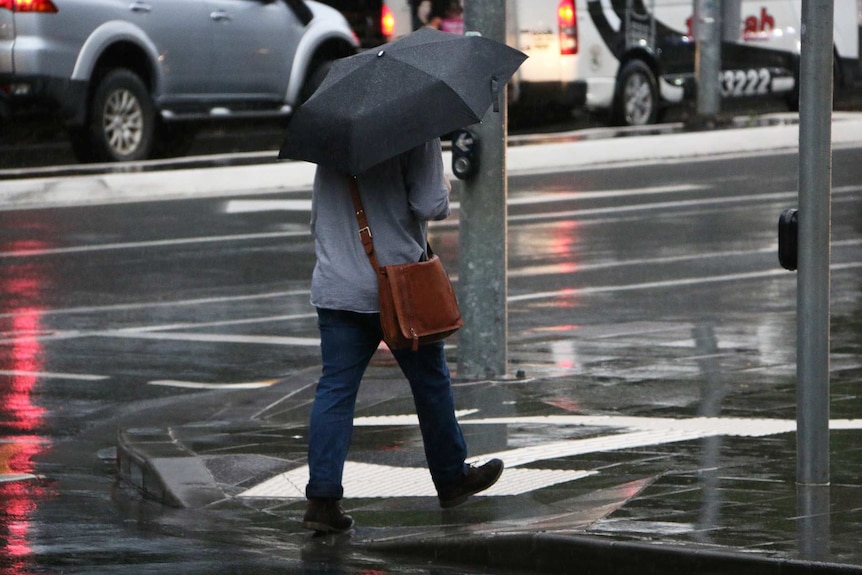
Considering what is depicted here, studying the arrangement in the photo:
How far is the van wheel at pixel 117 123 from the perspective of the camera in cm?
2058

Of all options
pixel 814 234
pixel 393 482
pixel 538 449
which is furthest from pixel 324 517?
pixel 814 234

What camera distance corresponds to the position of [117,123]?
21.0m

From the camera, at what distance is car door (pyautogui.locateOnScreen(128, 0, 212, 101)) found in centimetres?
2102

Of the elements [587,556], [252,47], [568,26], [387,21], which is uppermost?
[387,21]

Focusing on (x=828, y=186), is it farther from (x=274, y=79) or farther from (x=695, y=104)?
(x=695, y=104)

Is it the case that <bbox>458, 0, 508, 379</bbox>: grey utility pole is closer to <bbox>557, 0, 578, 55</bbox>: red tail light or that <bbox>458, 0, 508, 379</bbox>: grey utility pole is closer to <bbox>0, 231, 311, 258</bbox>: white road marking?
<bbox>0, 231, 311, 258</bbox>: white road marking

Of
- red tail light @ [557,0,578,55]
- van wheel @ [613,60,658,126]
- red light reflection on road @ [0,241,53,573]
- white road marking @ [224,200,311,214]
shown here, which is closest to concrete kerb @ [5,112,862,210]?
white road marking @ [224,200,311,214]

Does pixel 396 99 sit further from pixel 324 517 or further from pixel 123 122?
pixel 123 122

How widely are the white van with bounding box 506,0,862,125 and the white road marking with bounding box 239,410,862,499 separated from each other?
16467 mm

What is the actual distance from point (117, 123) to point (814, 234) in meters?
14.7

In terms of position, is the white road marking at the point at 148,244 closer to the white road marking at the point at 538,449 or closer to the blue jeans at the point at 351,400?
the white road marking at the point at 538,449

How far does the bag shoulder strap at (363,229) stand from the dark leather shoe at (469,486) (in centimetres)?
89

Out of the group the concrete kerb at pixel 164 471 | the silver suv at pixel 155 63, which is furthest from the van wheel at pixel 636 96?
the concrete kerb at pixel 164 471

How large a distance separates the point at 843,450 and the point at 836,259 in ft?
24.4
